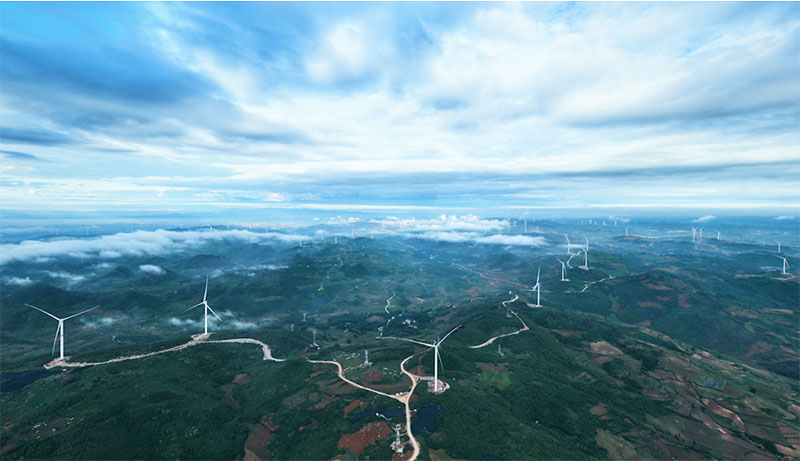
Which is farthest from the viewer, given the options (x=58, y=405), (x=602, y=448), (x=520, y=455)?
(x=58, y=405)

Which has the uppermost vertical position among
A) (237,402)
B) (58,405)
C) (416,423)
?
(416,423)

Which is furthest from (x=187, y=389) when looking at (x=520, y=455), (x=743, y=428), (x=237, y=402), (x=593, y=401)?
(x=743, y=428)

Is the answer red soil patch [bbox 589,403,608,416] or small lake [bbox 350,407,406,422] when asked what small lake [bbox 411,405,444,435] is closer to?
small lake [bbox 350,407,406,422]

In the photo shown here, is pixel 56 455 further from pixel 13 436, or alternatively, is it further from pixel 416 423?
pixel 416 423

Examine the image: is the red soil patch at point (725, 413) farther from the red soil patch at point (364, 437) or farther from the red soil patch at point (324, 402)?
the red soil patch at point (324, 402)

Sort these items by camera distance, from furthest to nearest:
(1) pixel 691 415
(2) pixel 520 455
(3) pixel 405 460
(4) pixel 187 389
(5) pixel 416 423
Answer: (4) pixel 187 389, (1) pixel 691 415, (5) pixel 416 423, (2) pixel 520 455, (3) pixel 405 460

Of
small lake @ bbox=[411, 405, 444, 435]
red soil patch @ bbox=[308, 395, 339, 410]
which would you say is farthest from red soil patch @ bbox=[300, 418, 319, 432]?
small lake @ bbox=[411, 405, 444, 435]

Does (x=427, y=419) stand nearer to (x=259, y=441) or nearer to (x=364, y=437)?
(x=364, y=437)
